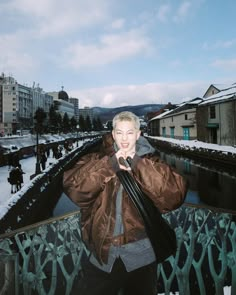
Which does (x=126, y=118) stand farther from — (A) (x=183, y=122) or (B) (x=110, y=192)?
(A) (x=183, y=122)

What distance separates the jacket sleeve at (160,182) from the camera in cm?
172

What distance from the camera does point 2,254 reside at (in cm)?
237

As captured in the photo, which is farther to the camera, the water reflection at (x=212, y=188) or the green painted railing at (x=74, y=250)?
the water reflection at (x=212, y=188)

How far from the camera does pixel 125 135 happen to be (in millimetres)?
1869

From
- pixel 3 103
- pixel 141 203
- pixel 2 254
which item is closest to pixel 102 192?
pixel 141 203

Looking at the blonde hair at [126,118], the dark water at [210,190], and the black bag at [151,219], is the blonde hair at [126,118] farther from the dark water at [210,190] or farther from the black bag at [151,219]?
the dark water at [210,190]

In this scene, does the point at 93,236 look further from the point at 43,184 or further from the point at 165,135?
the point at 165,135

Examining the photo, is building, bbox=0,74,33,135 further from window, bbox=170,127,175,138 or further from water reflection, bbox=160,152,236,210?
water reflection, bbox=160,152,236,210

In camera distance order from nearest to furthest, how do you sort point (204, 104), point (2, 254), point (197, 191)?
point (2, 254), point (197, 191), point (204, 104)

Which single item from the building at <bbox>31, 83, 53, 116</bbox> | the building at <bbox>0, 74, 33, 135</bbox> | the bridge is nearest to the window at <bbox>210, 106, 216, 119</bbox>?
the bridge

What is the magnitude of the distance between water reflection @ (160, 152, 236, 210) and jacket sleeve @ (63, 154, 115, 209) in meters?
10.9

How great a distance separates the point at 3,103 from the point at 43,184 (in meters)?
99.2

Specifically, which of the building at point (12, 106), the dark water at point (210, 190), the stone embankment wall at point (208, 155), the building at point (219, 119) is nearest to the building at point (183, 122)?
the building at point (219, 119)

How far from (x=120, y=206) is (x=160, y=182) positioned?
0.99ft
